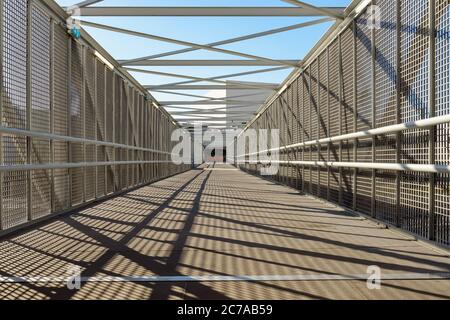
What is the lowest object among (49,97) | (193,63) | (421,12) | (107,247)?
(107,247)

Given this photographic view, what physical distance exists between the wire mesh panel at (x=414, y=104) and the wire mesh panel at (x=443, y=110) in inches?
7.6

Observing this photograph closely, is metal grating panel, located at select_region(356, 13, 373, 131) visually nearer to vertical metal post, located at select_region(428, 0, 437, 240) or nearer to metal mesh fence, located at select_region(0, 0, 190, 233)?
vertical metal post, located at select_region(428, 0, 437, 240)

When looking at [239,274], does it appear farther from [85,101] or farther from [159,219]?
[85,101]

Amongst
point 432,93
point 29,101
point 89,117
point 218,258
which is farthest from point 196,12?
point 218,258

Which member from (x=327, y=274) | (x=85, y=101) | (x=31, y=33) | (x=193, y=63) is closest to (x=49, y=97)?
(x=31, y=33)

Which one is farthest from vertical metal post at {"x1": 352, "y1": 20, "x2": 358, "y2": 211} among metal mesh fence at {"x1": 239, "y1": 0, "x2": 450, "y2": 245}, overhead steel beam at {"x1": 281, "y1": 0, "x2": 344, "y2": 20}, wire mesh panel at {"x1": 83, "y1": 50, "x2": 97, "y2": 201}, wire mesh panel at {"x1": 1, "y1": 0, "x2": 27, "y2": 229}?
wire mesh panel at {"x1": 83, "y1": 50, "x2": 97, "y2": 201}

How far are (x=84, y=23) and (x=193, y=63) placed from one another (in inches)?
141

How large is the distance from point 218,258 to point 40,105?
352 cm

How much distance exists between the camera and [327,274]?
10.2 ft

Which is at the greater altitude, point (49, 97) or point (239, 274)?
point (49, 97)

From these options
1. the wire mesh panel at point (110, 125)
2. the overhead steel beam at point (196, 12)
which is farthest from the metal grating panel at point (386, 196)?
the wire mesh panel at point (110, 125)

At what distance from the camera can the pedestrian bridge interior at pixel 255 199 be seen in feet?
10.00

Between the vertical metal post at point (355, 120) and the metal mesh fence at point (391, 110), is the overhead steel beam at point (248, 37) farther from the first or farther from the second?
the vertical metal post at point (355, 120)

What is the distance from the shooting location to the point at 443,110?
378 cm
